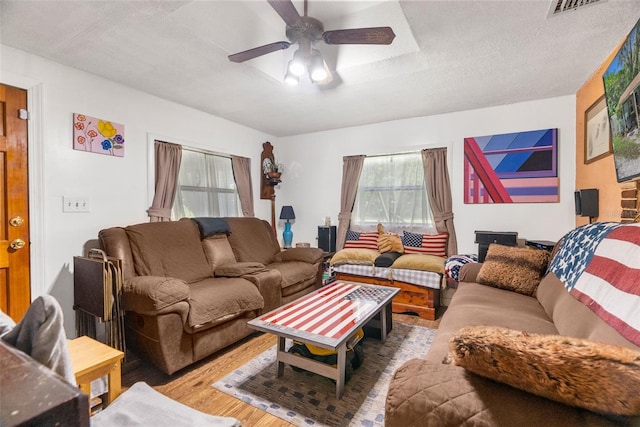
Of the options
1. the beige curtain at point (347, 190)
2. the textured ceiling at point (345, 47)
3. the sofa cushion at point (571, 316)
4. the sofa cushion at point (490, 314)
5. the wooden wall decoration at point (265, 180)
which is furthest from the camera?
the wooden wall decoration at point (265, 180)

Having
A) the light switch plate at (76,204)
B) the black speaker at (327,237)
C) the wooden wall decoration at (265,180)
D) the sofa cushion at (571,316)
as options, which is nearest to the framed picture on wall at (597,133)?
the sofa cushion at (571,316)

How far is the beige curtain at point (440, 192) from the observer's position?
12.0 feet

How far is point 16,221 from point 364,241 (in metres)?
3.47

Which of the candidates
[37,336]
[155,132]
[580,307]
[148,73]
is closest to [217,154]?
[155,132]

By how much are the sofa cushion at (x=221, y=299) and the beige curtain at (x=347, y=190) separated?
2.02 meters

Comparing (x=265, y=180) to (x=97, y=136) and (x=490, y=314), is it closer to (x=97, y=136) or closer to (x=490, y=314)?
(x=97, y=136)

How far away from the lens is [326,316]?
2002 millimetres

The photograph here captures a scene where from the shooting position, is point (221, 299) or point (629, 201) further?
point (221, 299)

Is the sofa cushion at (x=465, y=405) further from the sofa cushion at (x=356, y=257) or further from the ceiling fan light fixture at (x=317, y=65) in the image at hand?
the sofa cushion at (x=356, y=257)

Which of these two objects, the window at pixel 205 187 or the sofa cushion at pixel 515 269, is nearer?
the sofa cushion at pixel 515 269

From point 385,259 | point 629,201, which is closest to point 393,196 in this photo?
point 385,259

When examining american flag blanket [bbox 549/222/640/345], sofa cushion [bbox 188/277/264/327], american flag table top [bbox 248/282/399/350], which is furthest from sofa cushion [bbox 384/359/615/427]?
sofa cushion [bbox 188/277/264/327]

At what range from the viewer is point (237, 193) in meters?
4.16

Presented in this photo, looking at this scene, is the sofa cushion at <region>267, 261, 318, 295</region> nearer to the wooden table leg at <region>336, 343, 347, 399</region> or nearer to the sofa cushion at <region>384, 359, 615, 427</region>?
the wooden table leg at <region>336, 343, 347, 399</region>
